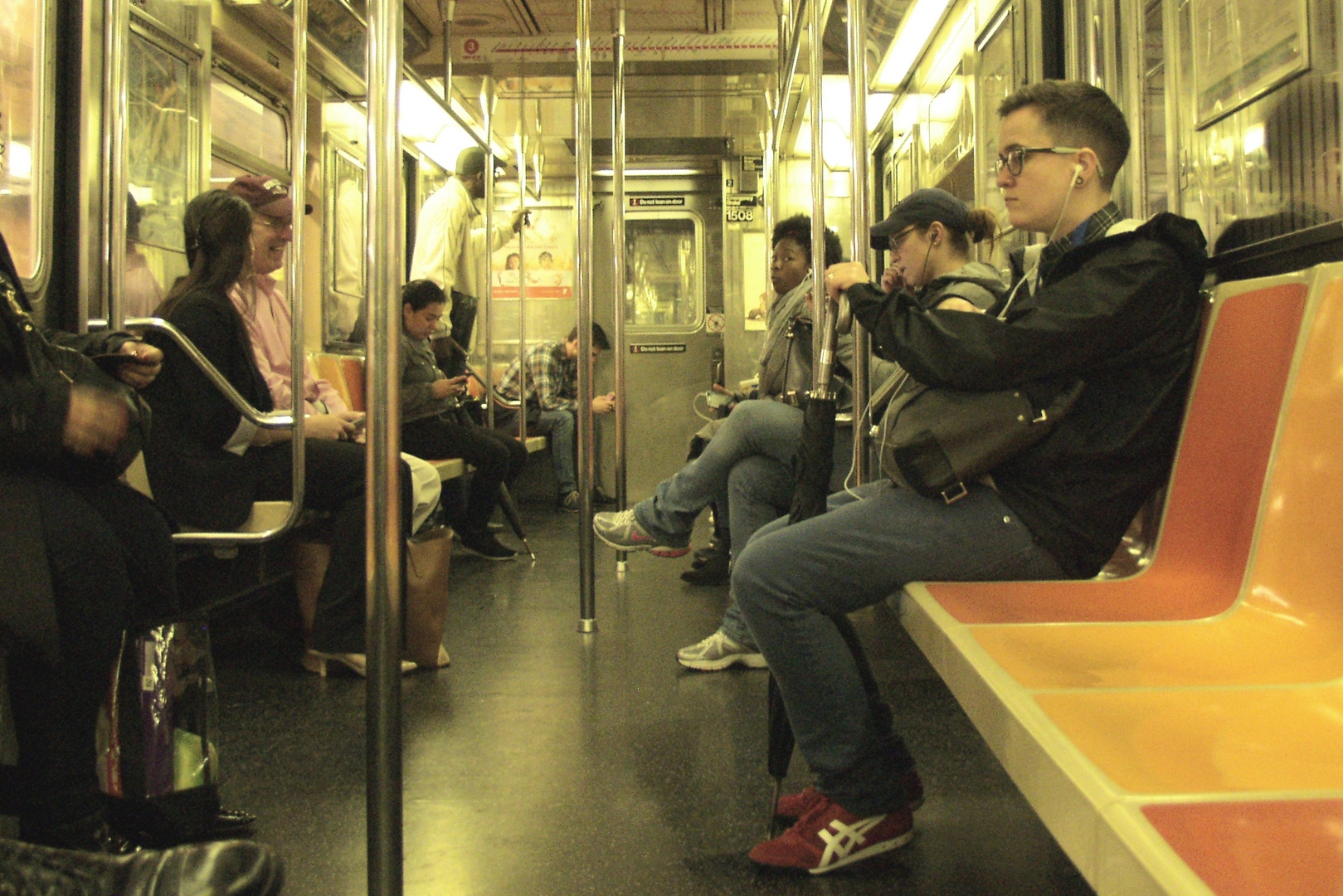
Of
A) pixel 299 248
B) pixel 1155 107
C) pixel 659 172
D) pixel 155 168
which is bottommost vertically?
pixel 299 248

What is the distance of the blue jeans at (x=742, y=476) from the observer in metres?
2.82

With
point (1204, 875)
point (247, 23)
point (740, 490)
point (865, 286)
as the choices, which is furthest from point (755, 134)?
point (1204, 875)

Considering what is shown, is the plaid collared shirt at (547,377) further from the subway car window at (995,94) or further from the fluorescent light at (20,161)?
the fluorescent light at (20,161)

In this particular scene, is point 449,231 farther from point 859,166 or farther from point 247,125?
point 859,166

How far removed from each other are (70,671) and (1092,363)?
1.57 meters

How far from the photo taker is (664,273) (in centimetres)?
814

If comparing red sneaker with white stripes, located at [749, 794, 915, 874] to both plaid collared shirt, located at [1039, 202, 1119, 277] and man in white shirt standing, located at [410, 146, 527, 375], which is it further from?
man in white shirt standing, located at [410, 146, 527, 375]

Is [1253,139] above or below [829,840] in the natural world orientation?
above

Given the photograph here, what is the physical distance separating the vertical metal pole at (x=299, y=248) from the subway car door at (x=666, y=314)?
5.38 metres

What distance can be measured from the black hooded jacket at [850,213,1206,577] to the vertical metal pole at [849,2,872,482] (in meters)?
0.24

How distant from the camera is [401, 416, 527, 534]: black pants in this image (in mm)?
4695

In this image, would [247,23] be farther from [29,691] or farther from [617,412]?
[29,691]

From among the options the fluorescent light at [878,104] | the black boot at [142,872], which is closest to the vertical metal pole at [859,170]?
the black boot at [142,872]

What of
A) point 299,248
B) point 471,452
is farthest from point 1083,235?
point 471,452
